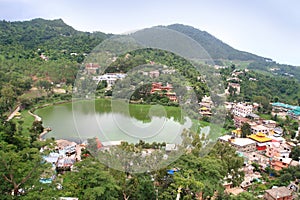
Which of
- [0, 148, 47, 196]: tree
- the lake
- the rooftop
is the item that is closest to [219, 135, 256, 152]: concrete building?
the rooftop

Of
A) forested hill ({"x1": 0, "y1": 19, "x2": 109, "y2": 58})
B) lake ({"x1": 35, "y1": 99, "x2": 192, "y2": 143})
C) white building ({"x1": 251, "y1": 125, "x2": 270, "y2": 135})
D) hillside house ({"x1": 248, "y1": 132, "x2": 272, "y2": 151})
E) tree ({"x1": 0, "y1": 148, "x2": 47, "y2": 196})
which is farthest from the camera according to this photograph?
forested hill ({"x1": 0, "y1": 19, "x2": 109, "y2": 58})

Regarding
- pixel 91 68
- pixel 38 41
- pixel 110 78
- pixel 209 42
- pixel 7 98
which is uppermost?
pixel 209 42

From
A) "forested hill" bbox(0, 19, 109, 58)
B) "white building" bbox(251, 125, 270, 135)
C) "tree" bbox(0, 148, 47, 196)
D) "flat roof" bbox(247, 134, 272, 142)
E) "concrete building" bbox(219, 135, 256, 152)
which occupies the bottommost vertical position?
"concrete building" bbox(219, 135, 256, 152)

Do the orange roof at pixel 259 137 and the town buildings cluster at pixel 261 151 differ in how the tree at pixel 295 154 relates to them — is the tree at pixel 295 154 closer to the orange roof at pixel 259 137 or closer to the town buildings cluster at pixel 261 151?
the town buildings cluster at pixel 261 151

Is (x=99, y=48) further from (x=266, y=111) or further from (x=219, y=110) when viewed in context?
(x=266, y=111)

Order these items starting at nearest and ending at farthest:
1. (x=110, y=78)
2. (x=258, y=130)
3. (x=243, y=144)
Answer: (x=110, y=78) → (x=243, y=144) → (x=258, y=130)

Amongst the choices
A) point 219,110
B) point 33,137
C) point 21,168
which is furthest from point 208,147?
point 33,137

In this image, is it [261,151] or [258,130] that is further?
[258,130]

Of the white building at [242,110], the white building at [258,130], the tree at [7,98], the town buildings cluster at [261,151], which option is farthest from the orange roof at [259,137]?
the tree at [7,98]

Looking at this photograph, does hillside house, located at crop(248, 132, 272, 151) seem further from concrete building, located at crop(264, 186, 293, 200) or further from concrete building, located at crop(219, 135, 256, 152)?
concrete building, located at crop(264, 186, 293, 200)

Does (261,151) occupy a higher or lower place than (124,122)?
lower

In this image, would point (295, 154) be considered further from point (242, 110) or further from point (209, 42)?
point (209, 42)

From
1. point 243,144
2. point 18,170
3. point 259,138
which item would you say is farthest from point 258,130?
point 18,170
